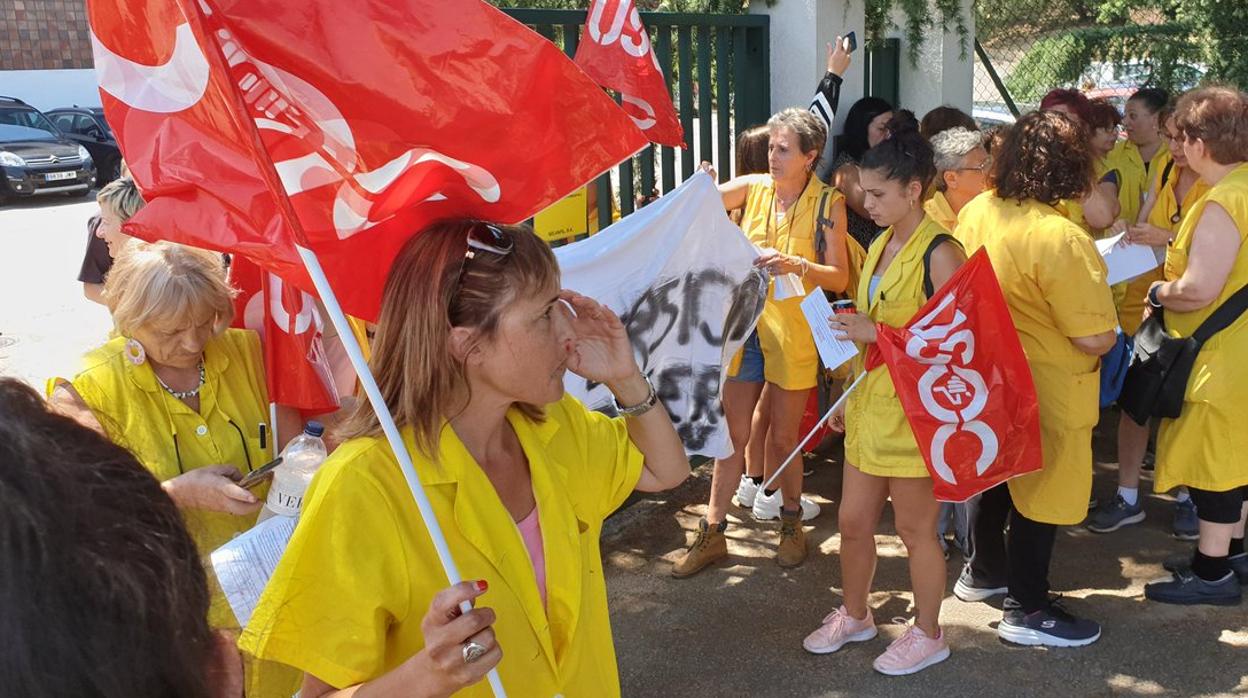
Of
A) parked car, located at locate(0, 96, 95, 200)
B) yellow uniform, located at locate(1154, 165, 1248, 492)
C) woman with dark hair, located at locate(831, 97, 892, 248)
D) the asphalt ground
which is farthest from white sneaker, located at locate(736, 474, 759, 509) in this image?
parked car, located at locate(0, 96, 95, 200)

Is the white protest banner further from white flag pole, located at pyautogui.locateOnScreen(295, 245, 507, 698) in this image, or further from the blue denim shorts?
white flag pole, located at pyautogui.locateOnScreen(295, 245, 507, 698)

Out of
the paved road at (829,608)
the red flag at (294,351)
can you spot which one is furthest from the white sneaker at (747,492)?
the red flag at (294,351)

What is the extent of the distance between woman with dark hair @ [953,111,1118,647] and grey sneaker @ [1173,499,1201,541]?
1217mm

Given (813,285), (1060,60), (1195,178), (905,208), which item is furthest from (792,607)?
(1060,60)

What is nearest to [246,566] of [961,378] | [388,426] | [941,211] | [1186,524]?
[388,426]

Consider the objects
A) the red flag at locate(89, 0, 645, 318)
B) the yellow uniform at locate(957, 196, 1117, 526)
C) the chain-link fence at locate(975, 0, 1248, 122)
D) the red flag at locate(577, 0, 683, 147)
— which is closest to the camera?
the red flag at locate(89, 0, 645, 318)

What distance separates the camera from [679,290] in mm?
4203

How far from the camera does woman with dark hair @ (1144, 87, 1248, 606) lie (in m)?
4.11

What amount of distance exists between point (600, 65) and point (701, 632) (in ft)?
7.66

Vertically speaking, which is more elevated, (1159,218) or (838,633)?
(1159,218)

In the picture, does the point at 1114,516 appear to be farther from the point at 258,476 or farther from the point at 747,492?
the point at 258,476

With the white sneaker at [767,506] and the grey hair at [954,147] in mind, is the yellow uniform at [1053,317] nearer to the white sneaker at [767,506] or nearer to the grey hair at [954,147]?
the grey hair at [954,147]

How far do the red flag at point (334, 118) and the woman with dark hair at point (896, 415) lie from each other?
1982mm

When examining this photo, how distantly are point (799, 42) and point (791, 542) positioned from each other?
2.89 metres
